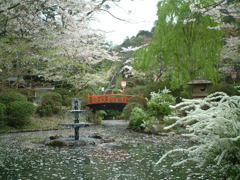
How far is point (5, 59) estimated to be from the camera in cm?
1306

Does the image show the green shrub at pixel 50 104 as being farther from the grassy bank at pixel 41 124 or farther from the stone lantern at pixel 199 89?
the stone lantern at pixel 199 89

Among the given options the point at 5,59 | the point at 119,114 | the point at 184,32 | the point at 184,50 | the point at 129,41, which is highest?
the point at 129,41

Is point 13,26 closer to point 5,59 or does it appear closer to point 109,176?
point 5,59

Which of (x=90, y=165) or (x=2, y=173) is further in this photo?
(x=90, y=165)

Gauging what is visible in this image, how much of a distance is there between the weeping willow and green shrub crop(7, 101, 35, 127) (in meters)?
8.72

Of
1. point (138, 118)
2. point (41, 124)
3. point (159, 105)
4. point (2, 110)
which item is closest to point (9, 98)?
point (2, 110)

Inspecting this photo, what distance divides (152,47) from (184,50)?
7.47 feet

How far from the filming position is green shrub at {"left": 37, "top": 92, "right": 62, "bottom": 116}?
18328 mm

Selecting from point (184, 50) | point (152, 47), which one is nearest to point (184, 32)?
point (184, 50)

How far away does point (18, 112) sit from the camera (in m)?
15.1

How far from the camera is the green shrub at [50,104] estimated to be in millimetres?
18328

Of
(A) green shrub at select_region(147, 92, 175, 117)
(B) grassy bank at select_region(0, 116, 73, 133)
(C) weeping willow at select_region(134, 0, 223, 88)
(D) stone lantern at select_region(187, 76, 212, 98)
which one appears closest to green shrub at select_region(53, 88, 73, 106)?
(B) grassy bank at select_region(0, 116, 73, 133)

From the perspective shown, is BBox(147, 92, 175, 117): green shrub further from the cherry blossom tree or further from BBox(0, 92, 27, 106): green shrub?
BBox(0, 92, 27, 106): green shrub

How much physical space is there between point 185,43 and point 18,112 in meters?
11.7
